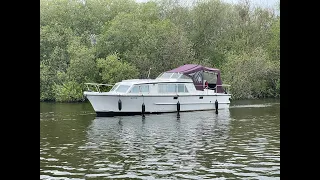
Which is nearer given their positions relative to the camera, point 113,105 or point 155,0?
point 113,105

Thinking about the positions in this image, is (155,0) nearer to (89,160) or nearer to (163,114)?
(163,114)

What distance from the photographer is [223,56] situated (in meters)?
51.0

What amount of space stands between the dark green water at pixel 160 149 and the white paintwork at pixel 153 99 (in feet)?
7.89

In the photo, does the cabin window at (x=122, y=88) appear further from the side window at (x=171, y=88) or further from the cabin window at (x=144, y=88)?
the side window at (x=171, y=88)

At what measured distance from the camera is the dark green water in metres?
10.9

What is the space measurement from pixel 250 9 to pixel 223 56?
569cm

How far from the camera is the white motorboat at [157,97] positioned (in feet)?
90.8

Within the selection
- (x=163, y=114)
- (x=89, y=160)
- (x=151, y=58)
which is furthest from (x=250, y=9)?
(x=89, y=160)

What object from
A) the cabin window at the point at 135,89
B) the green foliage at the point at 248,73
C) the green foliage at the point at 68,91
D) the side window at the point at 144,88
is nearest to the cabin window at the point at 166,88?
the side window at the point at 144,88

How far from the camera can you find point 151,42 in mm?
45656
